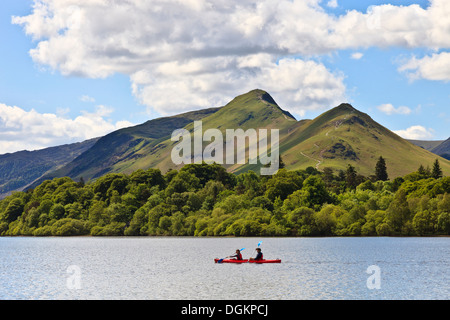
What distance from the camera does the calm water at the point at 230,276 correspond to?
66500 mm

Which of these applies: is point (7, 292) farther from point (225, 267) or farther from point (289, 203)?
point (289, 203)

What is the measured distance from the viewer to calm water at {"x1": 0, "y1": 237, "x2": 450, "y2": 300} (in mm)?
66500

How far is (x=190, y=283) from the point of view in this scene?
248 ft

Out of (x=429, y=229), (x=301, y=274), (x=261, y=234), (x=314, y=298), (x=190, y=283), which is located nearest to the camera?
(x=314, y=298)

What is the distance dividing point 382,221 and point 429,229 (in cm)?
1275

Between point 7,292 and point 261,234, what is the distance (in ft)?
379

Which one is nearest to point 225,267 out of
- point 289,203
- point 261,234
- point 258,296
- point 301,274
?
point 301,274

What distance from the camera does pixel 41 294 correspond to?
224ft

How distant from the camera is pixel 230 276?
270 ft

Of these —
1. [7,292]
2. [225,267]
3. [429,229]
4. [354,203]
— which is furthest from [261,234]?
[7,292]

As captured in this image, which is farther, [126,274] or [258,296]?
[126,274]
